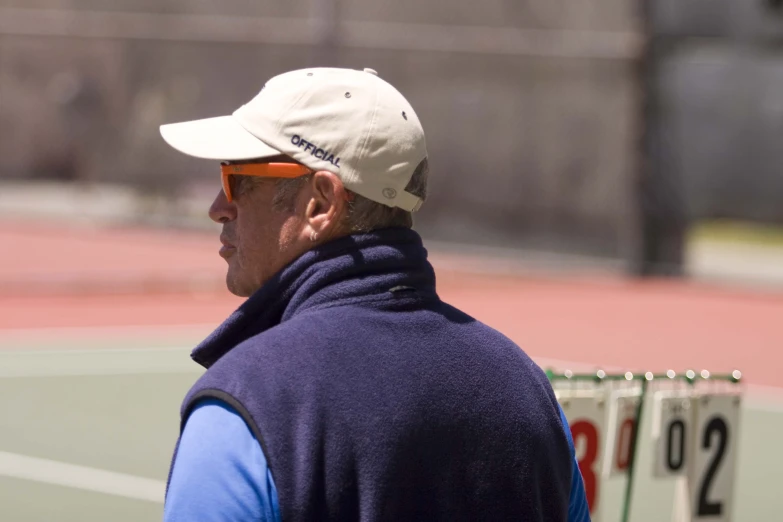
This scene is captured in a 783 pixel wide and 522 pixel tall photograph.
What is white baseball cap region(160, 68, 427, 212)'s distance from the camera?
2.00m

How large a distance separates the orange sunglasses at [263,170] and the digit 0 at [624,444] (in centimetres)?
216

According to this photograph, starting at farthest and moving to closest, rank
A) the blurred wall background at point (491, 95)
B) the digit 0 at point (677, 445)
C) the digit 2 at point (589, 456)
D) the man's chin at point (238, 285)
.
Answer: the blurred wall background at point (491, 95)
the digit 0 at point (677, 445)
the digit 2 at point (589, 456)
the man's chin at point (238, 285)

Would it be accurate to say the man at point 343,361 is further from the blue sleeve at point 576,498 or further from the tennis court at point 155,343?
the tennis court at point 155,343

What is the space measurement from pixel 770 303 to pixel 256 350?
43.1 feet

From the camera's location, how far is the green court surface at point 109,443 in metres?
6.37

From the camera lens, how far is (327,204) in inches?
79.7

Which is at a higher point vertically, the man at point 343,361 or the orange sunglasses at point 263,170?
the orange sunglasses at point 263,170

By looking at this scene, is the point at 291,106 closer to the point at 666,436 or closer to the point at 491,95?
the point at 666,436

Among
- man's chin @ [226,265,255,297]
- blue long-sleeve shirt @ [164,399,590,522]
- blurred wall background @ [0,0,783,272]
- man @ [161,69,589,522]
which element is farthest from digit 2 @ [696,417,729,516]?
blurred wall background @ [0,0,783,272]

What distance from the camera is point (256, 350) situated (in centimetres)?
188

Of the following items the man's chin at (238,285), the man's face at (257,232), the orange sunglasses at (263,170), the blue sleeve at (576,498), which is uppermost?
the orange sunglasses at (263,170)

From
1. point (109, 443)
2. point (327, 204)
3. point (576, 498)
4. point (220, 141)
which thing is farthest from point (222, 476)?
point (109, 443)

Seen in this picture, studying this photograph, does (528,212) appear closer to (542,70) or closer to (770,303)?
(542,70)

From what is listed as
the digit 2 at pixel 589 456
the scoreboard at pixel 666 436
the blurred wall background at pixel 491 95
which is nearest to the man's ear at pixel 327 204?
the scoreboard at pixel 666 436
